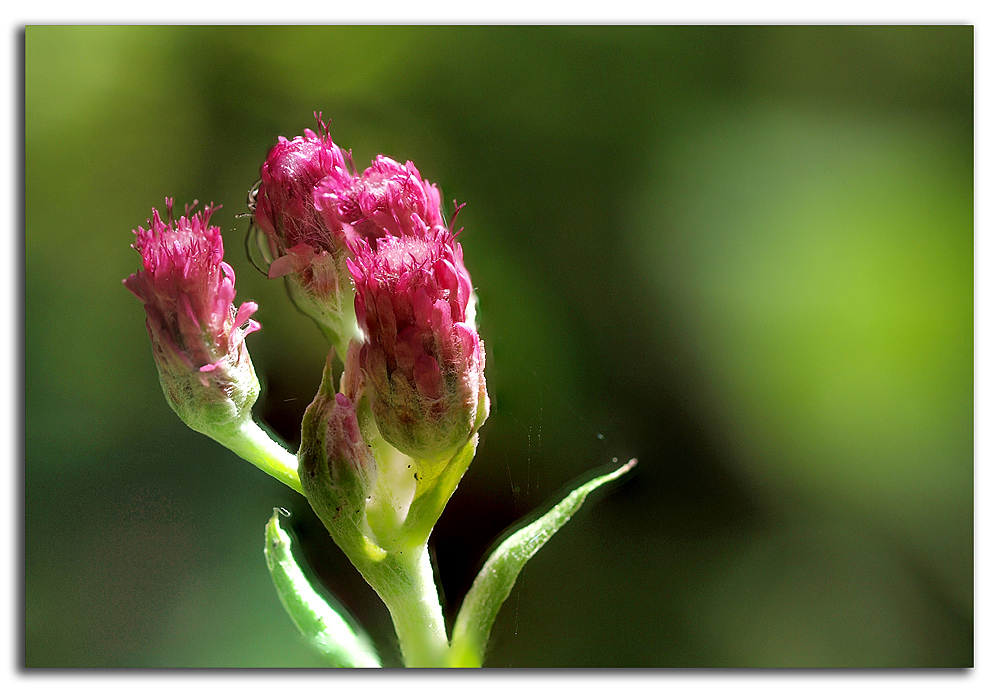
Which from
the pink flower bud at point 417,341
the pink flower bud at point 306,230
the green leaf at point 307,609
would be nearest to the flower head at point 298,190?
the pink flower bud at point 306,230

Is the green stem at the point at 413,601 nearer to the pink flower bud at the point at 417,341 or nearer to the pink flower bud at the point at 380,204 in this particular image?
the pink flower bud at the point at 417,341

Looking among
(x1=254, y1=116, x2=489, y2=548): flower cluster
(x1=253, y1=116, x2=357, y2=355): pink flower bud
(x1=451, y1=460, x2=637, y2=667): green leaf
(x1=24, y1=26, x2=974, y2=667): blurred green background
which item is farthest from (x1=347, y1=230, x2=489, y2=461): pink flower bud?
(x1=24, y1=26, x2=974, y2=667): blurred green background

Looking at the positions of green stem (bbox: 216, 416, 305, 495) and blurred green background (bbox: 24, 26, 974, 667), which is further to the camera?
blurred green background (bbox: 24, 26, 974, 667)

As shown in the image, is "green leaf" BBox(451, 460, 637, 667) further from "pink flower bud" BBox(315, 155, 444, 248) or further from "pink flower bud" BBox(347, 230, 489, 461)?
"pink flower bud" BBox(315, 155, 444, 248)

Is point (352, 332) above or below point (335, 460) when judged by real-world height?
above

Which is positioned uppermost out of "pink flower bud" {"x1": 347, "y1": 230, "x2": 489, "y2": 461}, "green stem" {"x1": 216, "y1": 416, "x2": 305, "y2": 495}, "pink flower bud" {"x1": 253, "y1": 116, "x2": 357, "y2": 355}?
"pink flower bud" {"x1": 253, "y1": 116, "x2": 357, "y2": 355}

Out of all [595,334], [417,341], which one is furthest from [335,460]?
[595,334]

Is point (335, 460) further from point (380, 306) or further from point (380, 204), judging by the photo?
point (380, 204)
